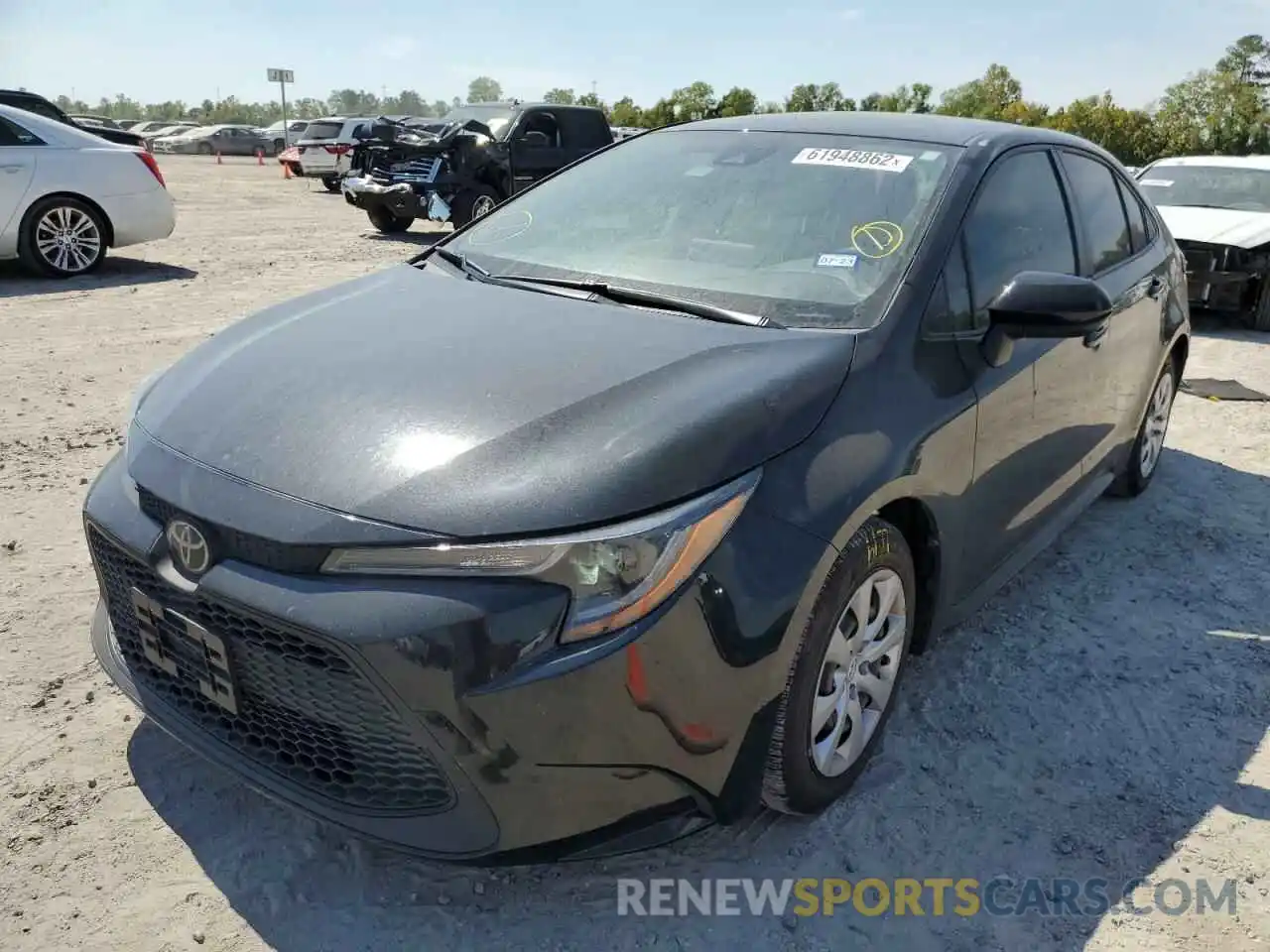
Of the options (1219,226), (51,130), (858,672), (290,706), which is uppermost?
(51,130)

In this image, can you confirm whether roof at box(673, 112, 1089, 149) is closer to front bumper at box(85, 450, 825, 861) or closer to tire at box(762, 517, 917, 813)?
tire at box(762, 517, 917, 813)

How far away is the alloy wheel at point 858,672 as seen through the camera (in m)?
2.35

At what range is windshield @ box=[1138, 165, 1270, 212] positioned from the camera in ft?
31.1

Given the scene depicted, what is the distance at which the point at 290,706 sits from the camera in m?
1.98

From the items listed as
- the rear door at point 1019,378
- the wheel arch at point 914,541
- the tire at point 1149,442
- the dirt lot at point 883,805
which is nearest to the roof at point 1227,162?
the tire at point 1149,442

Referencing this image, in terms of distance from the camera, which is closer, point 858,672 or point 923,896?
point 923,896

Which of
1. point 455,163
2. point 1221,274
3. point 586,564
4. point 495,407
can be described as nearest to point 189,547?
point 495,407

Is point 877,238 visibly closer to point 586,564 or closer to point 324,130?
point 586,564

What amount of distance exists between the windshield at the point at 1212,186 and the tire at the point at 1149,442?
18.8ft

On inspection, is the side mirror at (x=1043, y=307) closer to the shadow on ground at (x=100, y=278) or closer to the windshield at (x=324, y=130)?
the shadow on ground at (x=100, y=278)

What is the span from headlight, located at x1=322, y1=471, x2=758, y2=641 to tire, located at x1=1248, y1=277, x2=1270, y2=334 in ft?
28.4

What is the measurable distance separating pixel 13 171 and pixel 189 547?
842cm

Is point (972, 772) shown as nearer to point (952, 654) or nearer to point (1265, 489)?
point (952, 654)

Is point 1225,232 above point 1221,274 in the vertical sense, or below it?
above
